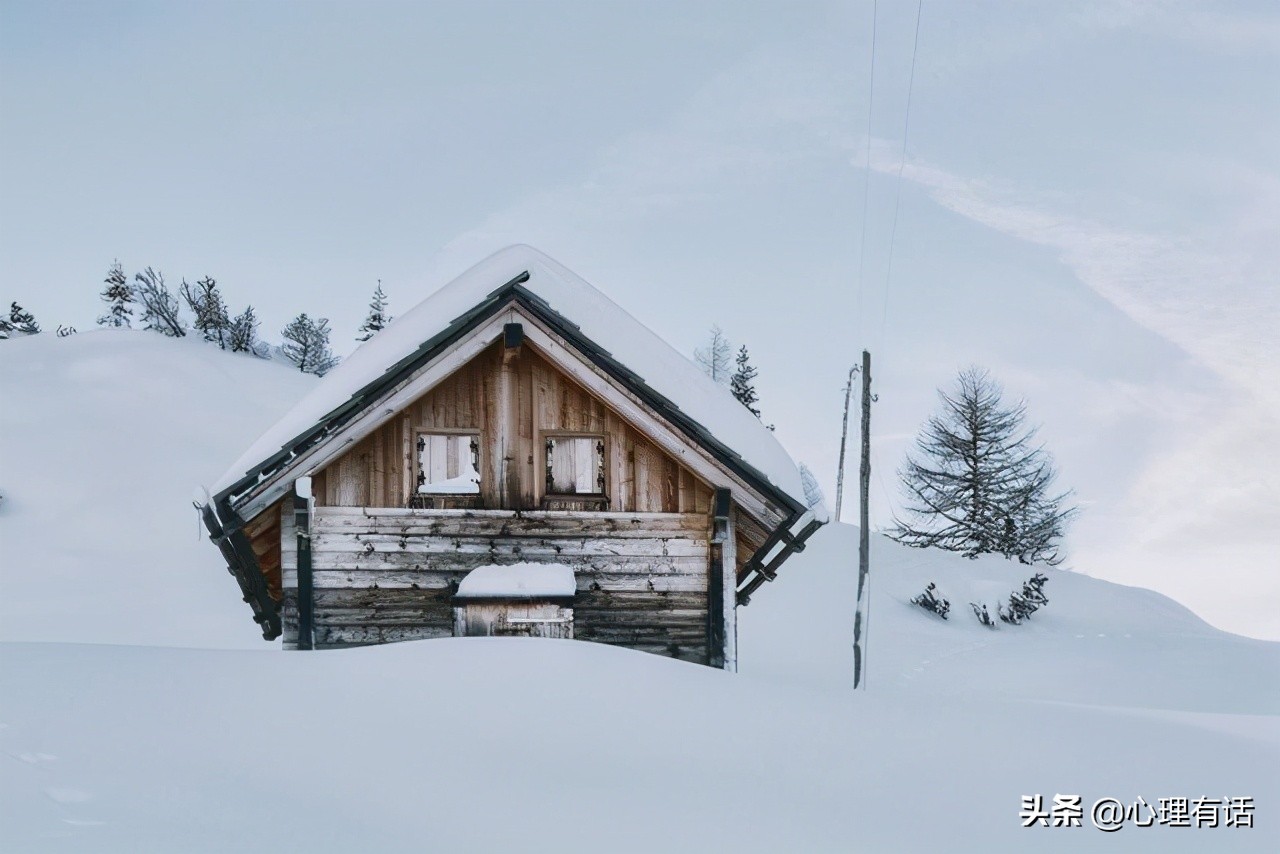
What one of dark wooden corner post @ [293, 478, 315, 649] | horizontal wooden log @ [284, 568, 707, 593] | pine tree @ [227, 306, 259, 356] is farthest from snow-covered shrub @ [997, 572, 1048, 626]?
pine tree @ [227, 306, 259, 356]

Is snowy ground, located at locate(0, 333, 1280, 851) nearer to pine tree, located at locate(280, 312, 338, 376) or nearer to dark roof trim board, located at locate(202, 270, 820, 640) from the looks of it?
dark roof trim board, located at locate(202, 270, 820, 640)

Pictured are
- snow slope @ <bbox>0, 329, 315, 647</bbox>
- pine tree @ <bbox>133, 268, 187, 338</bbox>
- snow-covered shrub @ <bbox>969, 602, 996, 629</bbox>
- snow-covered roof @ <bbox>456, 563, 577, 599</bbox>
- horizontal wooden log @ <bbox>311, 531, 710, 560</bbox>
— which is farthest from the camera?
pine tree @ <bbox>133, 268, 187, 338</bbox>

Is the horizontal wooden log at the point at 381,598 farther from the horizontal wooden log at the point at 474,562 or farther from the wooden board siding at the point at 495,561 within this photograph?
the horizontal wooden log at the point at 474,562

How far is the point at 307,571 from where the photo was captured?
8820 millimetres

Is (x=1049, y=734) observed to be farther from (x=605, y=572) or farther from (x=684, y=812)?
(x=605, y=572)

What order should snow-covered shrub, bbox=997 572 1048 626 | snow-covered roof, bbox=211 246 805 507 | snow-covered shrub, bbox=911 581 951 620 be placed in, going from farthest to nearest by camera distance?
snow-covered shrub, bbox=911 581 951 620
snow-covered shrub, bbox=997 572 1048 626
snow-covered roof, bbox=211 246 805 507

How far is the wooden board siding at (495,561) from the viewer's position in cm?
890

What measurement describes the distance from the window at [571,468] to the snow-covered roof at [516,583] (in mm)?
844

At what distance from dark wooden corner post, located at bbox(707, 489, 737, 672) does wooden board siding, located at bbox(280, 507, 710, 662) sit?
3.6 inches

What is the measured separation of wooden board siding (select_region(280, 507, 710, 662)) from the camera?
350 inches

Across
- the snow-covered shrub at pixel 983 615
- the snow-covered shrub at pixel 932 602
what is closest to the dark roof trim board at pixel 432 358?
the snow-covered shrub at pixel 983 615

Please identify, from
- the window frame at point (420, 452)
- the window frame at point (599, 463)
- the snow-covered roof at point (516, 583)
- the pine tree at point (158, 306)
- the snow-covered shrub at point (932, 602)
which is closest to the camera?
the snow-covered roof at point (516, 583)

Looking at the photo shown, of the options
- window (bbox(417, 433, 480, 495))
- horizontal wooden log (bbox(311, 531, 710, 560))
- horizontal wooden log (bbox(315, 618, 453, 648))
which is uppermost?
window (bbox(417, 433, 480, 495))

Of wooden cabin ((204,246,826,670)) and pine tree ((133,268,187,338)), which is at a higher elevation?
pine tree ((133,268,187,338))
